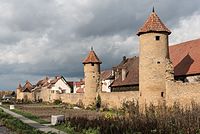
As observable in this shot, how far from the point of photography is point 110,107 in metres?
47.2

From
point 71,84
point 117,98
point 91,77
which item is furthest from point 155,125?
point 71,84

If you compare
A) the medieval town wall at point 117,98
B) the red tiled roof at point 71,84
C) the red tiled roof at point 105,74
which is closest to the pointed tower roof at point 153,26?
the medieval town wall at point 117,98

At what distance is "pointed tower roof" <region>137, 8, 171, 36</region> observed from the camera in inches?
1362

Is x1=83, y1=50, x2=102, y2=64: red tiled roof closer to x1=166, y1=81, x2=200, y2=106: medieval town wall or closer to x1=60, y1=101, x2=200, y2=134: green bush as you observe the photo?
x1=166, y1=81, x2=200, y2=106: medieval town wall

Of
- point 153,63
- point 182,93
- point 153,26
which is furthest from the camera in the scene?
point 153,26

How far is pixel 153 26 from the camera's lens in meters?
34.9

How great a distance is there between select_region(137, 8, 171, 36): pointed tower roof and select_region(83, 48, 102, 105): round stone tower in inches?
772

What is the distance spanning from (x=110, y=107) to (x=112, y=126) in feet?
83.3

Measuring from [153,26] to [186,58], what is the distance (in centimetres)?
765

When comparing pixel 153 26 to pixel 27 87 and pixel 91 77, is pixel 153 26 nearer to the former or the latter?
pixel 91 77

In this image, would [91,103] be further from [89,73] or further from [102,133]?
[102,133]

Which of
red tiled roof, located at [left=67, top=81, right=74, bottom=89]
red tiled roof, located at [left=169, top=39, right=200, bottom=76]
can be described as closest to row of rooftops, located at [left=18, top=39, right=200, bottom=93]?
red tiled roof, located at [left=169, top=39, right=200, bottom=76]

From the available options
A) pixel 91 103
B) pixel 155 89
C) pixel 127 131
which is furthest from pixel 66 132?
pixel 91 103

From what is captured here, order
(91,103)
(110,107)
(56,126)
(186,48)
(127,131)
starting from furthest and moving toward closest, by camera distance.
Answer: (91,103), (110,107), (186,48), (56,126), (127,131)
